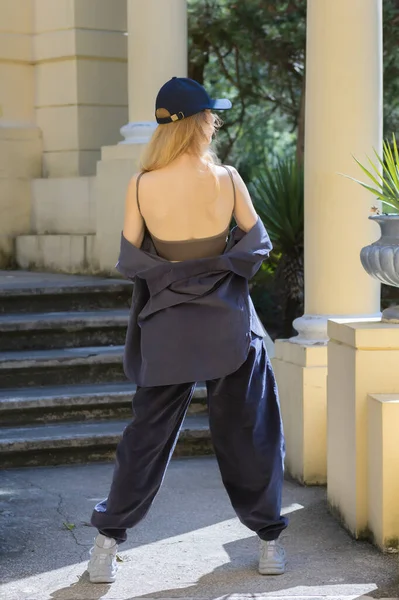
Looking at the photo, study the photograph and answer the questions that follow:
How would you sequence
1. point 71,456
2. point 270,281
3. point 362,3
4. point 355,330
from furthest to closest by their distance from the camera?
point 270,281, point 71,456, point 362,3, point 355,330

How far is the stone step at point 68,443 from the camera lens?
19.5 feet

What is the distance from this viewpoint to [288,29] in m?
9.65

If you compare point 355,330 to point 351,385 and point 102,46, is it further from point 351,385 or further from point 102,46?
point 102,46

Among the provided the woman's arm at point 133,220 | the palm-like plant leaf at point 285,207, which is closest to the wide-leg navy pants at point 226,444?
the woman's arm at point 133,220

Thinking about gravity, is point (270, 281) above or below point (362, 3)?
below

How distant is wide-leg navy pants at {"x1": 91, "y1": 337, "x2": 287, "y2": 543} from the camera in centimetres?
395

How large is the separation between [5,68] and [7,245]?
4.86ft

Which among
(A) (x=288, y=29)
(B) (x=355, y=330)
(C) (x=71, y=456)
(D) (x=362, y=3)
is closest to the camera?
(B) (x=355, y=330)

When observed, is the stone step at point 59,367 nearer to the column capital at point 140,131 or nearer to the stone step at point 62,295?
the stone step at point 62,295

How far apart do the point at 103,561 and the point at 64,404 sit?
2.42 metres

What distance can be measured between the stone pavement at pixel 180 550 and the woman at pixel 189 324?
8.3 inches

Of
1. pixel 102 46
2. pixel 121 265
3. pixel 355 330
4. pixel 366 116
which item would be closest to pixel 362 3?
pixel 366 116

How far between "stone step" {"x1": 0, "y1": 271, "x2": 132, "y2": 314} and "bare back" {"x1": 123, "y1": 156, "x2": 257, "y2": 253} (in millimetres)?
3542

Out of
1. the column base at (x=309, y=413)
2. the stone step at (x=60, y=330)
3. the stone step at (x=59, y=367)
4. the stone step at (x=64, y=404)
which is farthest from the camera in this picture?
the stone step at (x=60, y=330)
